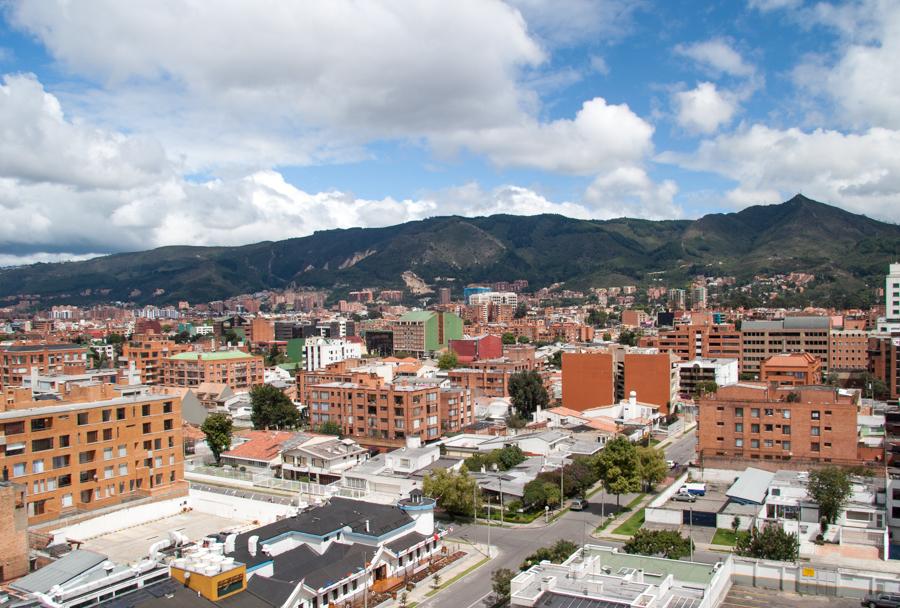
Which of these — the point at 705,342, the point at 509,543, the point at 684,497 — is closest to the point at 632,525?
the point at 684,497

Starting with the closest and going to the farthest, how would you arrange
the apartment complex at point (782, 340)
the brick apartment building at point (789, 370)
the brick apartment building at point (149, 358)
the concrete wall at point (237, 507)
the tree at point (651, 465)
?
the concrete wall at point (237, 507), the tree at point (651, 465), the brick apartment building at point (789, 370), the brick apartment building at point (149, 358), the apartment complex at point (782, 340)

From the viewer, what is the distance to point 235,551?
2781cm

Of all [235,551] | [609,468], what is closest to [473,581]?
[235,551]

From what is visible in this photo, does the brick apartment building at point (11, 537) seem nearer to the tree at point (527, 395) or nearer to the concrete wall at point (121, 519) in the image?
the concrete wall at point (121, 519)

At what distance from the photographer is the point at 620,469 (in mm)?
43000

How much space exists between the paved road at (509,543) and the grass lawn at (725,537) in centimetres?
239

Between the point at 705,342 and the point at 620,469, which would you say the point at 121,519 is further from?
the point at 705,342

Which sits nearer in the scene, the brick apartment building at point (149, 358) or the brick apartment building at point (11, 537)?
the brick apartment building at point (11, 537)

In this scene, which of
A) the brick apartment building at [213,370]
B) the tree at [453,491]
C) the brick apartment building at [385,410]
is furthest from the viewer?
the brick apartment building at [213,370]

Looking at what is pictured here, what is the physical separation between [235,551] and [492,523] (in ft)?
57.2

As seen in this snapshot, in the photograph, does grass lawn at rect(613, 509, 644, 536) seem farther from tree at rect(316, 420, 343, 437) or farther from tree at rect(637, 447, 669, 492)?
tree at rect(316, 420, 343, 437)

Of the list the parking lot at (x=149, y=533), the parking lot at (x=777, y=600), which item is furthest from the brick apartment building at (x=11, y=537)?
the parking lot at (x=777, y=600)

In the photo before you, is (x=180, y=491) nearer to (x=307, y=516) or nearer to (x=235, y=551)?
(x=307, y=516)

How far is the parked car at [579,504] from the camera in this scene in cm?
4412
